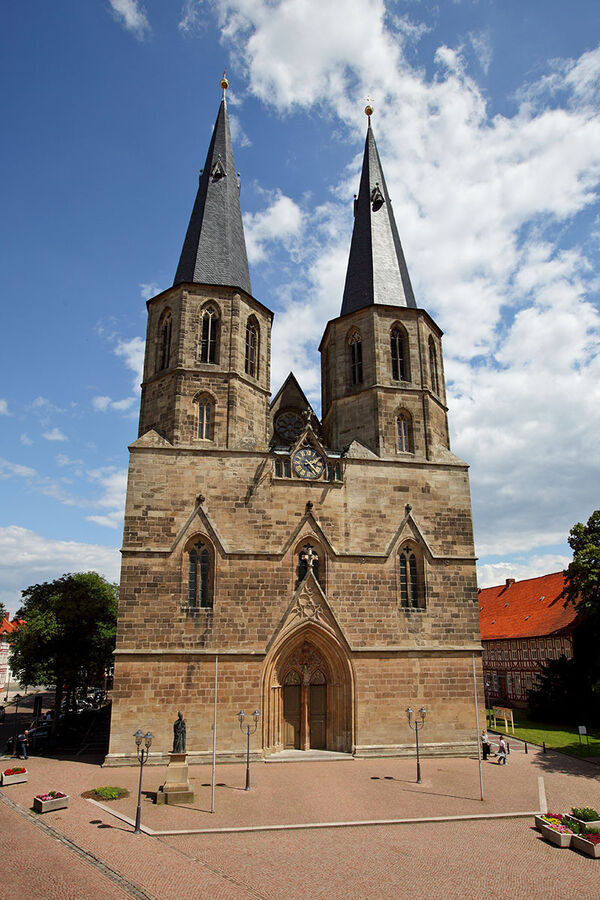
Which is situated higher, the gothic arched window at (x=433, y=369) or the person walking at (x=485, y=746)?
the gothic arched window at (x=433, y=369)

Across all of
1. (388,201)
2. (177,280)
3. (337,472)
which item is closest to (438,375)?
(337,472)

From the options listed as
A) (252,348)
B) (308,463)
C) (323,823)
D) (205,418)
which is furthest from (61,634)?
(323,823)

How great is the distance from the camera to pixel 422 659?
76.5 feet

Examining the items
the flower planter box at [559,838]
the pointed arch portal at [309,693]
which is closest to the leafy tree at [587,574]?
the pointed arch portal at [309,693]

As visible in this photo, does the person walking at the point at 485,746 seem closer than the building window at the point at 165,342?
Yes

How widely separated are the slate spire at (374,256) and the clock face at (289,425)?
5.95 meters

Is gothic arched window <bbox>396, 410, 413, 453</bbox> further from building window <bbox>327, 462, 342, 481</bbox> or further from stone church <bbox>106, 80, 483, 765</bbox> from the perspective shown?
building window <bbox>327, 462, 342, 481</bbox>

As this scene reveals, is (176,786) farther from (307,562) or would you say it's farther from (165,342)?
(165,342)

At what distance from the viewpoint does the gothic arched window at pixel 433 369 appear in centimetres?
2883

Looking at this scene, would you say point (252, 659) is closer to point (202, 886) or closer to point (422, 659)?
point (422, 659)

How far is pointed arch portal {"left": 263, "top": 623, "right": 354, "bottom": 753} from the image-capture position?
73.5ft

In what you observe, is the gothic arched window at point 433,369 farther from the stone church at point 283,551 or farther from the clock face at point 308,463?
the clock face at point 308,463

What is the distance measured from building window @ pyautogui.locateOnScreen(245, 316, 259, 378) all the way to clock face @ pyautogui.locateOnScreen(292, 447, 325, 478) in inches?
189

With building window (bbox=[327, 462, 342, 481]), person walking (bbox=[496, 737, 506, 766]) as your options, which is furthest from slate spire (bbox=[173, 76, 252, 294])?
person walking (bbox=[496, 737, 506, 766])
